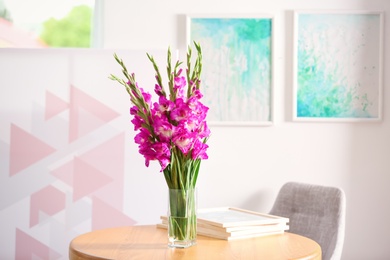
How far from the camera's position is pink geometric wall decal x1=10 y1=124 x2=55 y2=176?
3.64 m

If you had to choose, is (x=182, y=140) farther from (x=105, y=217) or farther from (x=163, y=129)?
(x=105, y=217)

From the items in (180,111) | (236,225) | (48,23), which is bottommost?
(236,225)

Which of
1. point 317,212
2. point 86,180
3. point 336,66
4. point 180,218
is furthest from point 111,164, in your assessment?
point 180,218

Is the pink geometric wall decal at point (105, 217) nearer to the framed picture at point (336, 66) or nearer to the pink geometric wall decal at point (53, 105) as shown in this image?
the pink geometric wall decal at point (53, 105)

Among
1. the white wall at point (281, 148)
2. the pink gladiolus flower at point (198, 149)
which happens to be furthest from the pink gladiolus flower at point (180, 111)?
the white wall at point (281, 148)

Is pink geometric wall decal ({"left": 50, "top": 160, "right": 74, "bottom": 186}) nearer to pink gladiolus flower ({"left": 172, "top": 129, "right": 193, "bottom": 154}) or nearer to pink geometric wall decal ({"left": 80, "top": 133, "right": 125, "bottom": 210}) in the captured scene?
pink geometric wall decal ({"left": 80, "top": 133, "right": 125, "bottom": 210})

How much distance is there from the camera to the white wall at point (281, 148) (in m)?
3.78

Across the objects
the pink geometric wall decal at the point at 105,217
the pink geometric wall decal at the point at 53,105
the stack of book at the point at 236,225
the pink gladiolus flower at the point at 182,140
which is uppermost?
the pink geometric wall decal at the point at 53,105

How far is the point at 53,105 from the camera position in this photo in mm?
3645

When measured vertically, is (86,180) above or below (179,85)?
below

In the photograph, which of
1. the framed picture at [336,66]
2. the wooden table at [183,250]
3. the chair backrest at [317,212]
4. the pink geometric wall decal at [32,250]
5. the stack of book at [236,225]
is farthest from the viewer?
the framed picture at [336,66]

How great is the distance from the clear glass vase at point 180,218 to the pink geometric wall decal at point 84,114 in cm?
144

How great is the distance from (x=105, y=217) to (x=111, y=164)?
0.27 metres

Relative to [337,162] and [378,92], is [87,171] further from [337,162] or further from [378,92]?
[378,92]
